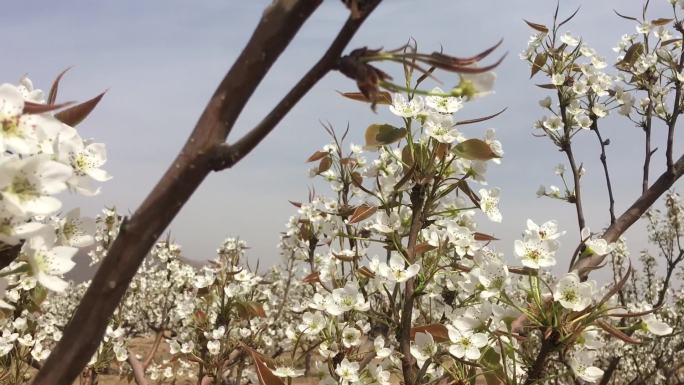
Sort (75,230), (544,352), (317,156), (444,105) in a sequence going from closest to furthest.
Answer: (75,230) → (544,352) → (444,105) → (317,156)

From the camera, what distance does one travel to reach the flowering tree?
0.57 meters

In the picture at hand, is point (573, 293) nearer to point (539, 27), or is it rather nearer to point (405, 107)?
point (405, 107)

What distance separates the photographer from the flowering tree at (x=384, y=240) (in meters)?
0.57

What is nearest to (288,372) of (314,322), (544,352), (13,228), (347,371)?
(314,322)

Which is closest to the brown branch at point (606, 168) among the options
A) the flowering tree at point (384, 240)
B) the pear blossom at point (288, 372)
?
the flowering tree at point (384, 240)

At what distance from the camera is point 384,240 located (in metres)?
1.84

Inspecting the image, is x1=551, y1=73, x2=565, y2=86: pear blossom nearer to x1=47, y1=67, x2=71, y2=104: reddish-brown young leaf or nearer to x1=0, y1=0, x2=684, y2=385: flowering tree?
x1=0, y1=0, x2=684, y2=385: flowering tree

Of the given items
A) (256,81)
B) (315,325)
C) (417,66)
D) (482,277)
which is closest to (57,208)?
(256,81)

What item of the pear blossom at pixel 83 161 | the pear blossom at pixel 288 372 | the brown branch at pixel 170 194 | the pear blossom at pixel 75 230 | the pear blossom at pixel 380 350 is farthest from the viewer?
the pear blossom at pixel 288 372

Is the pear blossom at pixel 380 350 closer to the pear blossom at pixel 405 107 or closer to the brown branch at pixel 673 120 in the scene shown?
the pear blossom at pixel 405 107

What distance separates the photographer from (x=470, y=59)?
593 millimetres

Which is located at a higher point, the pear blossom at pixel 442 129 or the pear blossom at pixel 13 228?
the pear blossom at pixel 442 129

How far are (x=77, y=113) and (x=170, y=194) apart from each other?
373mm

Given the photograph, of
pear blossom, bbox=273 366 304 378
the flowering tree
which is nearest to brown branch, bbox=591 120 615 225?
the flowering tree
